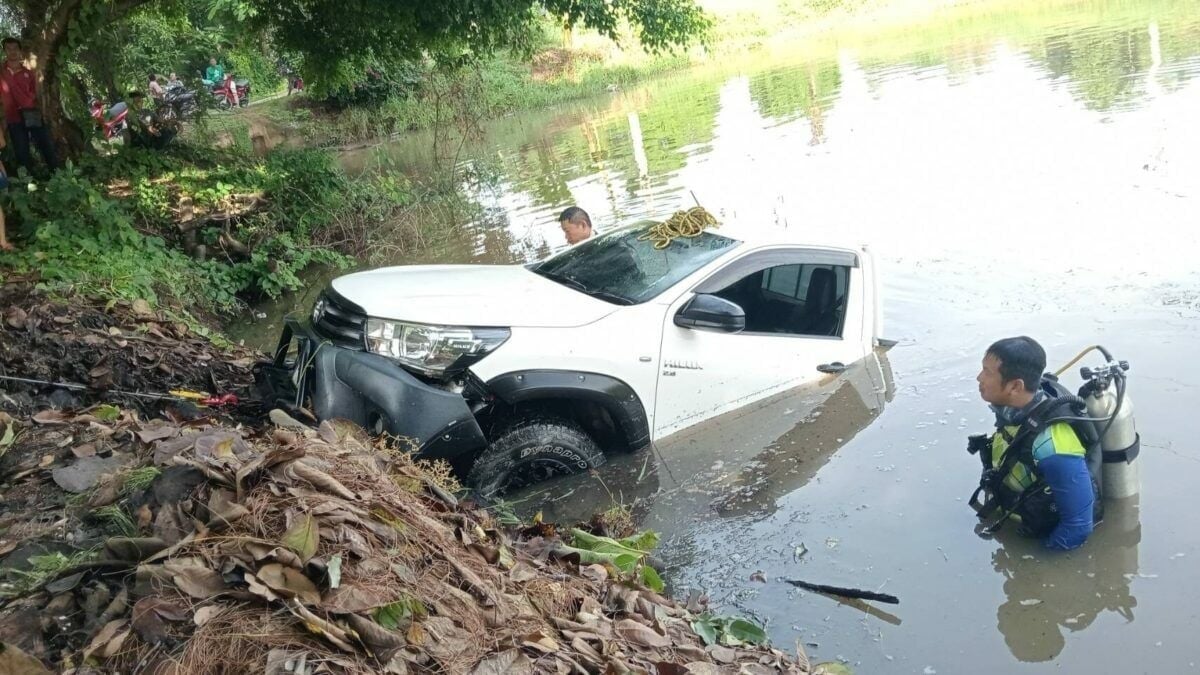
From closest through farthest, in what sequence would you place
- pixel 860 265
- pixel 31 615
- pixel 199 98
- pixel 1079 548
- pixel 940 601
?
pixel 31 615 → pixel 940 601 → pixel 1079 548 → pixel 860 265 → pixel 199 98

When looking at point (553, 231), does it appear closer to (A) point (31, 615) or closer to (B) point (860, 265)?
(B) point (860, 265)

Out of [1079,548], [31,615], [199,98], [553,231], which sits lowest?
[1079,548]

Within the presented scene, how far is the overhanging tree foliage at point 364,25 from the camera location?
35.1ft

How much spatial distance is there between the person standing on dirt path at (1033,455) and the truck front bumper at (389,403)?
257 centimetres

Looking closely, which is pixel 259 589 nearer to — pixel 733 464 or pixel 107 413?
pixel 107 413

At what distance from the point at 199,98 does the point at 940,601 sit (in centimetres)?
1712

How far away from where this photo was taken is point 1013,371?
14.0 feet

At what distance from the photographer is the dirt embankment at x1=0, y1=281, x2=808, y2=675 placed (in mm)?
2504

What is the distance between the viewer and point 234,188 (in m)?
11.1

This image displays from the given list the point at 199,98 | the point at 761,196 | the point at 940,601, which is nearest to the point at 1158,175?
the point at 761,196

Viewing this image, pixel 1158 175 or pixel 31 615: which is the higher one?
pixel 31 615

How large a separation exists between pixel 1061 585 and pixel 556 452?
2.56 m

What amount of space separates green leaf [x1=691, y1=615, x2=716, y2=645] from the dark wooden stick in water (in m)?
0.74

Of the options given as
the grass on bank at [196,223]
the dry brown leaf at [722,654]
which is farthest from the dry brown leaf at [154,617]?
the grass on bank at [196,223]
